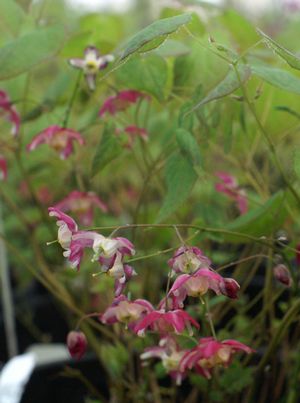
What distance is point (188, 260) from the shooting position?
60 cm

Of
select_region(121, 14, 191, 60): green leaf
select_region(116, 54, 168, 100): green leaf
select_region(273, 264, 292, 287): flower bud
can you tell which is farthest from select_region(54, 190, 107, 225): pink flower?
select_region(121, 14, 191, 60): green leaf

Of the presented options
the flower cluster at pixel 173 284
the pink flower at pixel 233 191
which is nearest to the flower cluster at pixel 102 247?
the flower cluster at pixel 173 284

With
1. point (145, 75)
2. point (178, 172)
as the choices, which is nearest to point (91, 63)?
point (145, 75)

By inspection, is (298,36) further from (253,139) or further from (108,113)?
(108,113)

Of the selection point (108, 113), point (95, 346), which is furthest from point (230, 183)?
point (95, 346)

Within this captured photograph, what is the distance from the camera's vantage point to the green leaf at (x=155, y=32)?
20.4 inches

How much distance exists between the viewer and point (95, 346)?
3.39ft

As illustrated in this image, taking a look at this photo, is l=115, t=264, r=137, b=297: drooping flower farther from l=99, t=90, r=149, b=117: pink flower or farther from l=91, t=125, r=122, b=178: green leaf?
l=99, t=90, r=149, b=117: pink flower

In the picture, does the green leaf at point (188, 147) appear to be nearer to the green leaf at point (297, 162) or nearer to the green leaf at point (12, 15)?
the green leaf at point (297, 162)

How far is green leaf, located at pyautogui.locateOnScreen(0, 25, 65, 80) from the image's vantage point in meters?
0.77

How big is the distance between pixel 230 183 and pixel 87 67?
0.28 meters

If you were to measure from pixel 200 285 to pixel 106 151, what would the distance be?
23cm

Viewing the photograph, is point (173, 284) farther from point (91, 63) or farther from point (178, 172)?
point (91, 63)

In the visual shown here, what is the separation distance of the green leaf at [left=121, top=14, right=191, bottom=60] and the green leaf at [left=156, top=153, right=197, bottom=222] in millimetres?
176
